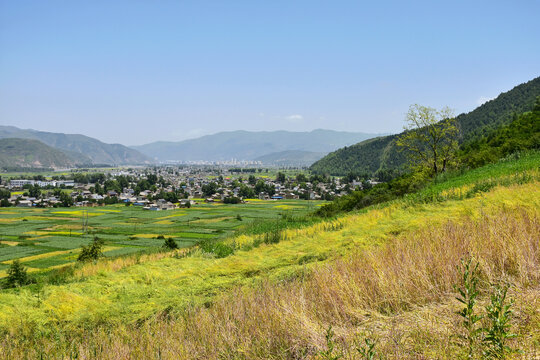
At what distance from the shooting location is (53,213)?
3652 inches

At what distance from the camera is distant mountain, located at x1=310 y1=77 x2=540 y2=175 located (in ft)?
319

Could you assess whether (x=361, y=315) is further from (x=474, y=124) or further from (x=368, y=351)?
(x=474, y=124)

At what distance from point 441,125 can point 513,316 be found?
3525cm

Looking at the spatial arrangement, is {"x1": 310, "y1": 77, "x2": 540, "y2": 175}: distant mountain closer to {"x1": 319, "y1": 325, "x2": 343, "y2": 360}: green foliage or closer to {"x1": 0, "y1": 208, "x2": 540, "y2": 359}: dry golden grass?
{"x1": 0, "y1": 208, "x2": 540, "y2": 359}: dry golden grass

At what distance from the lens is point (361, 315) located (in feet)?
11.3

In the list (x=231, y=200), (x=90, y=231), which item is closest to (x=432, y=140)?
(x=90, y=231)

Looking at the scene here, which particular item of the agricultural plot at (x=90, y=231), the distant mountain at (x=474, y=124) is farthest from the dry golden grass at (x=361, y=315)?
the distant mountain at (x=474, y=124)

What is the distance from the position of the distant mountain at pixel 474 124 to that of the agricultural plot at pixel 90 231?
142 feet

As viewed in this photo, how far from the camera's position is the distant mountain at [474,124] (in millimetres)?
97188

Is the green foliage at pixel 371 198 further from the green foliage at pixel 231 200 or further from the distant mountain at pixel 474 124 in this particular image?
the green foliage at pixel 231 200

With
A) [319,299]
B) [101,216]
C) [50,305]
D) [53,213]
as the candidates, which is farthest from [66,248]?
[319,299]

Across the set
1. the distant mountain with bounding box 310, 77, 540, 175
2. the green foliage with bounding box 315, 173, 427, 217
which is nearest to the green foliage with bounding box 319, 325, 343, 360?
the green foliage with bounding box 315, 173, 427, 217

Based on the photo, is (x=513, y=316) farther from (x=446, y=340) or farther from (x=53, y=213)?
(x=53, y=213)

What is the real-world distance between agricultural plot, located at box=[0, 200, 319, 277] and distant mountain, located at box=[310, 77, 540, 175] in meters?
43.3
